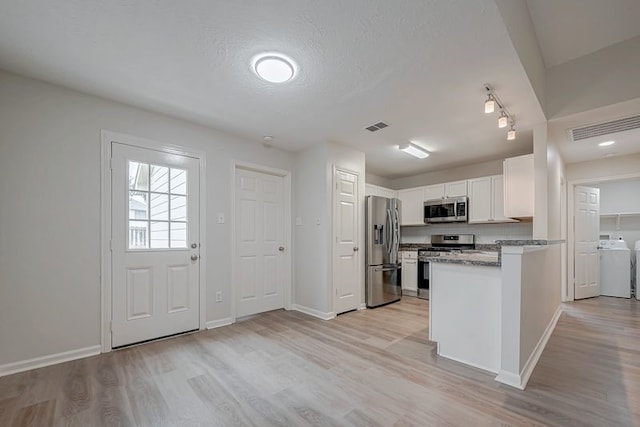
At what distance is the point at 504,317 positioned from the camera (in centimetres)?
213

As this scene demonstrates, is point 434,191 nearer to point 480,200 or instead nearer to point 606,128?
point 480,200

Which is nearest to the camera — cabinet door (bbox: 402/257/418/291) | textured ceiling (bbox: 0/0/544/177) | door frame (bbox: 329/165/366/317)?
textured ceiling (bbox: 0/0/544/177)

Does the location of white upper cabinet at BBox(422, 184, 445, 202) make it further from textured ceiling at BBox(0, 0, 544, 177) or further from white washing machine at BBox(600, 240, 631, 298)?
white washing machine at BBox(600, 240, 631, 298)

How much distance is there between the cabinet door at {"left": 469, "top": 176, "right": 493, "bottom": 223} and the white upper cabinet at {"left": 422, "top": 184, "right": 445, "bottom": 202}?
1.67ft

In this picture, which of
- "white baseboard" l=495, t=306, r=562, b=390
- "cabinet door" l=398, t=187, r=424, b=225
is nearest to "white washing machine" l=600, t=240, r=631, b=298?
"cabinet door" l=398, t=187, r=424, b=225

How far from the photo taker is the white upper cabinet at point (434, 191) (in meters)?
5.28

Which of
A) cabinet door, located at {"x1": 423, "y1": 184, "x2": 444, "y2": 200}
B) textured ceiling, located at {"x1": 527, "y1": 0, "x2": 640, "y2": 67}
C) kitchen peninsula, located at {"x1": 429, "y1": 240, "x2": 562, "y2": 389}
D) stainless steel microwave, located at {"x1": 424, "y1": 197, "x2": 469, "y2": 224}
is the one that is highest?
textured ceiling, located at {"x1": 527, "y1": 0, "x2": 640, "y2": 67}

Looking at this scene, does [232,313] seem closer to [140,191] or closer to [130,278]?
[130,278]

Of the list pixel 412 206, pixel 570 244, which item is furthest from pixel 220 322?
pixel 570 244

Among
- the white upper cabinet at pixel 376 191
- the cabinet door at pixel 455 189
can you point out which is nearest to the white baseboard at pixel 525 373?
the cabinet door at pixel 455 189

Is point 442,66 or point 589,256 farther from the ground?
point 442,66

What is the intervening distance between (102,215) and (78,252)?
381 mm

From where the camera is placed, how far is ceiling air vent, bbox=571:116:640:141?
304cm

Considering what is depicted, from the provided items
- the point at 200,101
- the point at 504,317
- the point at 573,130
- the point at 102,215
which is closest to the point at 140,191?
the point at 102,215
